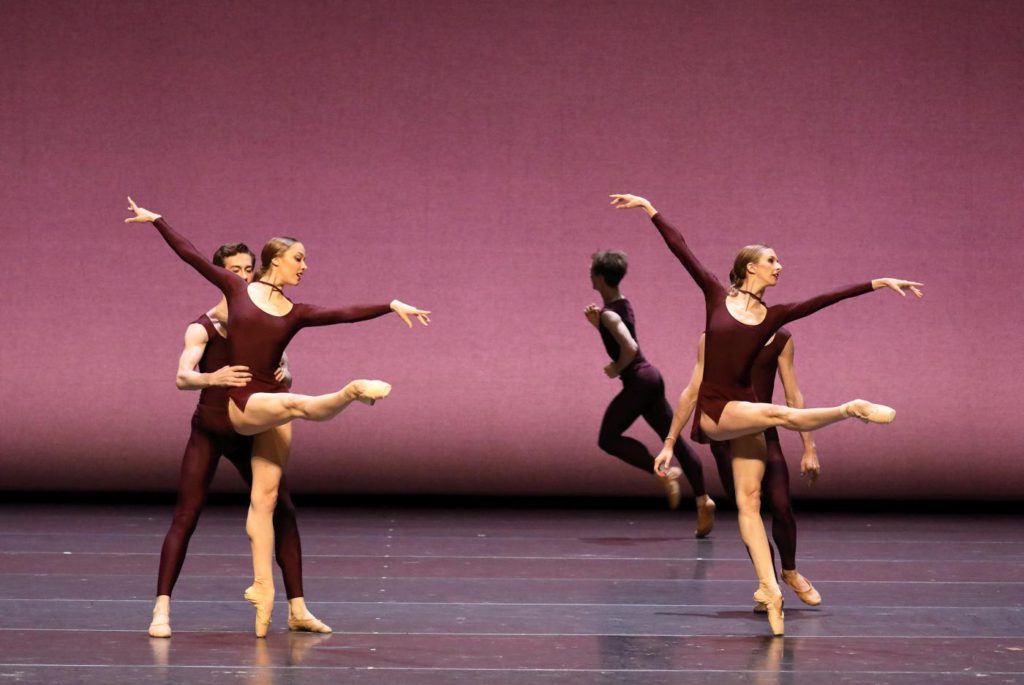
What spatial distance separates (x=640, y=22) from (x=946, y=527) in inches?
115

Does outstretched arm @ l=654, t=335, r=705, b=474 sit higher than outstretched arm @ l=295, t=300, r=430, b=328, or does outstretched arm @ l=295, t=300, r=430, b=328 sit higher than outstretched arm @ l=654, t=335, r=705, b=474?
outstretched arm @ l=295, t=300, r=430, b=328

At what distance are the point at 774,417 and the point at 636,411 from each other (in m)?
2.62

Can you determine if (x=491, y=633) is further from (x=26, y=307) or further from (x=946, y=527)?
(x=26, y=307)

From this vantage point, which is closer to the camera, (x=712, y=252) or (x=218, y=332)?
(x=218, y=332)

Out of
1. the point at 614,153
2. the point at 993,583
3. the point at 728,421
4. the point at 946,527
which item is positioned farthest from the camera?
the point at 614,153

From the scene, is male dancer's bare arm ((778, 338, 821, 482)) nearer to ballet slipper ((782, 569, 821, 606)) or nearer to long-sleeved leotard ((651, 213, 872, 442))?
ballet slipper ((782, 569, 821, 606))

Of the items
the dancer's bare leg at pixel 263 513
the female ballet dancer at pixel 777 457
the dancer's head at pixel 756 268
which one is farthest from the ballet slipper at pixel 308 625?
the dancer's head at pixel 756 268

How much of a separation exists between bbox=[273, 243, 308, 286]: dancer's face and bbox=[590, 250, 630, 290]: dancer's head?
2.52 metres

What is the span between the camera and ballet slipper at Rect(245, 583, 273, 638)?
436 centimetres

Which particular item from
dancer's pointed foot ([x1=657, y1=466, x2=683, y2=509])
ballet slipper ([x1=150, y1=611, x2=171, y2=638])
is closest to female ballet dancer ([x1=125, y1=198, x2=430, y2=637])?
ballet slipper ([x1=150, y1=611, x2=171, y2=638])

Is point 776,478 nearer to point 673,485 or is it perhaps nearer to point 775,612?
point 775,612

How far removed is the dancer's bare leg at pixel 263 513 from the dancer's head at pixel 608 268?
264 centimetres

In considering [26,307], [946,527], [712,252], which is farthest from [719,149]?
[26,307]

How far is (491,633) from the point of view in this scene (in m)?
4.50
